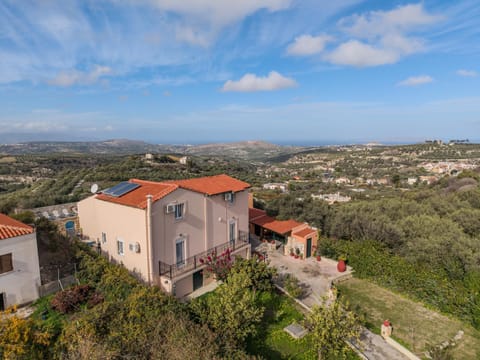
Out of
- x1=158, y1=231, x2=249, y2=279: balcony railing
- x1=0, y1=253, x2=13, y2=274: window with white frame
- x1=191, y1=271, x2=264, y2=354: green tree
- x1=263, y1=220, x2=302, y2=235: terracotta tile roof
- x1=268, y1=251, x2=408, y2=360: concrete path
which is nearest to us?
x1=191, y1=271, x2=264, y2=354: green tree

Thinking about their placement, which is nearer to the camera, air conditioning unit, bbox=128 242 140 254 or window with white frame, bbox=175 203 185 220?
air conditioning unit, bbox=128 242 140 254

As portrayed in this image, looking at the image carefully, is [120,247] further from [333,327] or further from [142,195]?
[333,327]

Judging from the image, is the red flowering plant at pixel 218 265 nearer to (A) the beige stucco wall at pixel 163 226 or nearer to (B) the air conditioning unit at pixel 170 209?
(A) the beige stucco wall at pixel 163 226

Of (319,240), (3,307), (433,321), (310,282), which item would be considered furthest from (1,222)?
(433,321)

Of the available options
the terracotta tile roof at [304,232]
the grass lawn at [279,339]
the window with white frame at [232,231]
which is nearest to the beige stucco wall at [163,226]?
the window with white frame at [232,231]

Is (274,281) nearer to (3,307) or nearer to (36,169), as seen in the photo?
(3,307)

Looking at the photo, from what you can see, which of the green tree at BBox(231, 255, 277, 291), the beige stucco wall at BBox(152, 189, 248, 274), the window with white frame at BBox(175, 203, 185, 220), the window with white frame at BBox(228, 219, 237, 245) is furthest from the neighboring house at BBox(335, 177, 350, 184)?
the window with white frame at BBox(175, 203, 185, 220)

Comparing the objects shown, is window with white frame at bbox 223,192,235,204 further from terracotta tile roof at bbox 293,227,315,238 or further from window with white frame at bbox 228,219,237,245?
terracotta tile roof at bbox 293,227,315,238
